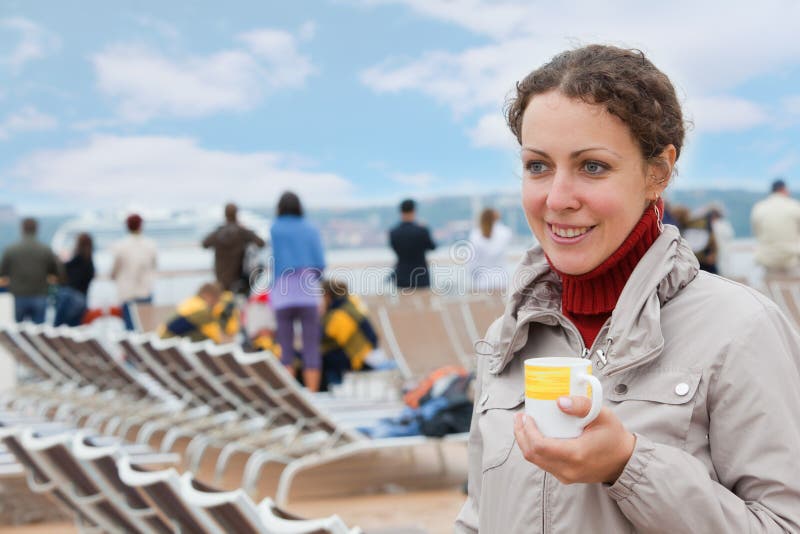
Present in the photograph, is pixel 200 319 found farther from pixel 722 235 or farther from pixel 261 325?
pixel 722 235

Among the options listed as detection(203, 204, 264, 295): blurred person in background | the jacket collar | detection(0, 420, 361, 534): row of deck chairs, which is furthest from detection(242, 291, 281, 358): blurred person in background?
the jacket collar

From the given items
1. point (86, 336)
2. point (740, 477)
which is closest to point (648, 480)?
point (740, 477)

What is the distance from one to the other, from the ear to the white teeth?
9 centimetres

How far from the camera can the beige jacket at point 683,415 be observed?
112 cm

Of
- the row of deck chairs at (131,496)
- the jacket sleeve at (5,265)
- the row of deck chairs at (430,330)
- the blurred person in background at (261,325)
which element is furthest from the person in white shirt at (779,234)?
the row of deck chairs at (131,496)

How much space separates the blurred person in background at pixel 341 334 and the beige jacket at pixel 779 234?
170 inches

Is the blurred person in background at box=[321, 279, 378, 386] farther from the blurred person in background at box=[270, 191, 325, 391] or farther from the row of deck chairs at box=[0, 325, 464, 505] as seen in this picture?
the row of deck chairs at box=[0, 325, 464, 505]

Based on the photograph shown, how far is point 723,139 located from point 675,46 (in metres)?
2.78

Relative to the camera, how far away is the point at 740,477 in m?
1.15

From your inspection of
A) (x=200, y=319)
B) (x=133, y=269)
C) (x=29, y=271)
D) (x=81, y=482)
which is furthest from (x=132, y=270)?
(x=81, y=482)

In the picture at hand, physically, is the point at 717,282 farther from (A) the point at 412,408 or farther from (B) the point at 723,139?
(B) the point at 723,139

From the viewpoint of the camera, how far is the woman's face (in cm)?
122

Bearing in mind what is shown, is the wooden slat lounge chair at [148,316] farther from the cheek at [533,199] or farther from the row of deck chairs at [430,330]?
the cheek at [533,199]

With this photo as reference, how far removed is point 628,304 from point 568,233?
104 millimetres
